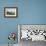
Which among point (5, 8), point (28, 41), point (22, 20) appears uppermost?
point (5, 8)

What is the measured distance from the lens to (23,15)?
4609 mm

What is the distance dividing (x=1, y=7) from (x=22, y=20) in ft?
2.78

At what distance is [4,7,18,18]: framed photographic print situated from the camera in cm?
460

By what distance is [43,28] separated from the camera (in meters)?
4.51

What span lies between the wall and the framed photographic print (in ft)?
0.34

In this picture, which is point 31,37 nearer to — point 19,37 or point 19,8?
point 19,37

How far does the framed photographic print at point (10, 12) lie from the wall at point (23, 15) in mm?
104

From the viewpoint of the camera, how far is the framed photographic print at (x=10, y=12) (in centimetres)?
460

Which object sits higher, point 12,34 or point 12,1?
point 12,1

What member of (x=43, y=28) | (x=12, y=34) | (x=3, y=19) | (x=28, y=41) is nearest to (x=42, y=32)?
(x=43, y=28)

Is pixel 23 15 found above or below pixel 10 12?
below

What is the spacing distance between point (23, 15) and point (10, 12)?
0.46m

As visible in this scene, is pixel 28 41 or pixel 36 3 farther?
pixel 36 3

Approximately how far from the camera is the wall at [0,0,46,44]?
4602 millimetres
